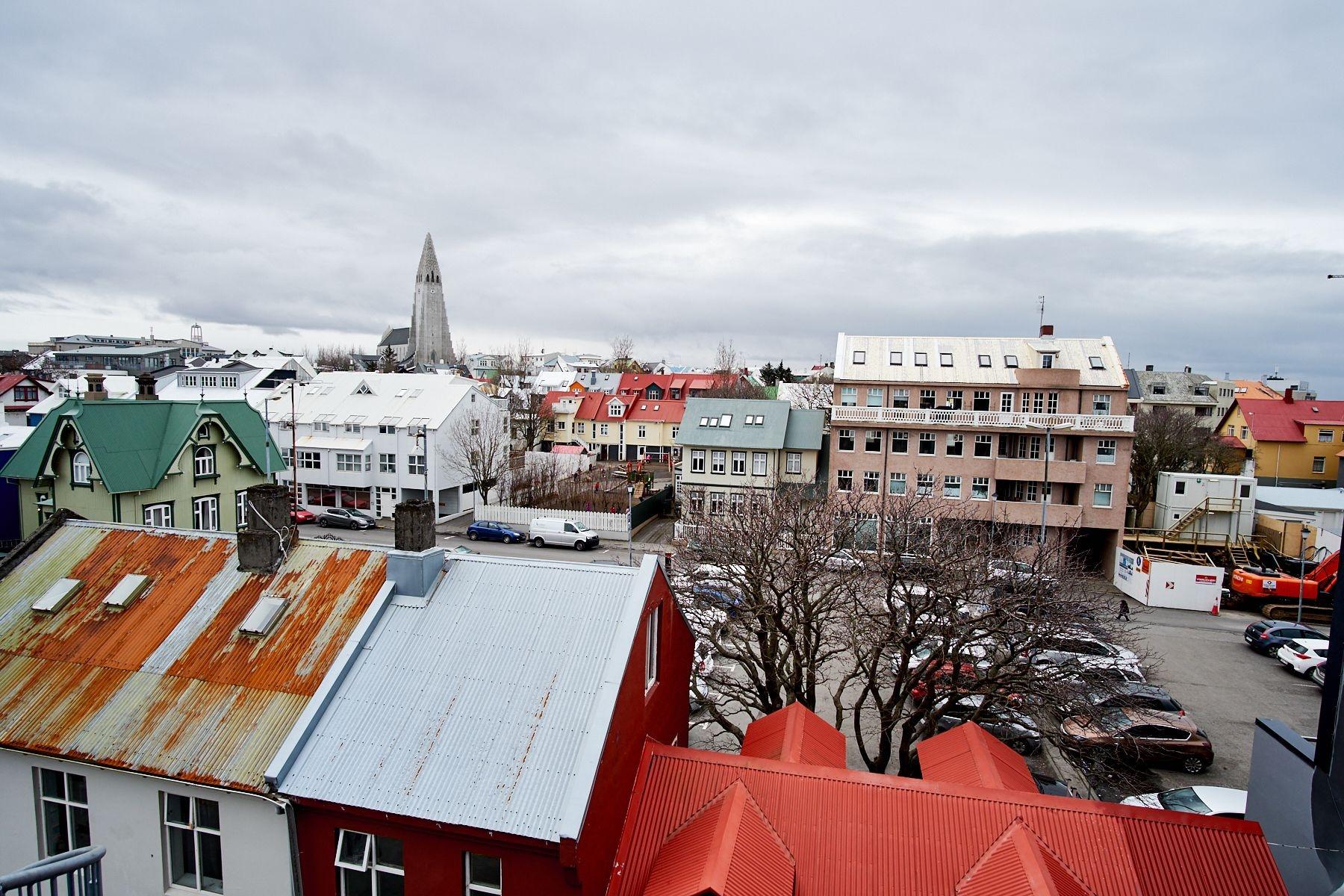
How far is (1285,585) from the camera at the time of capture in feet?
101

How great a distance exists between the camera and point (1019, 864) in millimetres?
8906

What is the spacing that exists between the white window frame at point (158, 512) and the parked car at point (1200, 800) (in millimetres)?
30885

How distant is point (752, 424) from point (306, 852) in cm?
3515

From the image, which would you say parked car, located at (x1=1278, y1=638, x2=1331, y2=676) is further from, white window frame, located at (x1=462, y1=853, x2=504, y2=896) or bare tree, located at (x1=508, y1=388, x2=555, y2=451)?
bare tree, located at (x1=508, y1=388, x2=555, y2=451)

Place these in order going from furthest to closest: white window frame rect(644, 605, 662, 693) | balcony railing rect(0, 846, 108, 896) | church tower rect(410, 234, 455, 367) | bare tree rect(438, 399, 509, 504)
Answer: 1. church tower rect(410, 234, 455, 367)
2. bare tree rect(438, 399, 509, 504)
3. white window frame rect(644, 605, 662, 693)
4. balcony railing rect(0, 846, 108, 896)

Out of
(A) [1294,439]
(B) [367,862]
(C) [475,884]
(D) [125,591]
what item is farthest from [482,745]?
(A) [1294,439]

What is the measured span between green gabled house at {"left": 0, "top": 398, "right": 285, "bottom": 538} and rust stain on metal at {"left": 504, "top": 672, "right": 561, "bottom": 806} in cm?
2171

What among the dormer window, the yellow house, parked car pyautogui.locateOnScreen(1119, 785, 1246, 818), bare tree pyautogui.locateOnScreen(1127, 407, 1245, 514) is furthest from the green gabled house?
the yellow house

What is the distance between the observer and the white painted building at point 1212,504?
1431 inches

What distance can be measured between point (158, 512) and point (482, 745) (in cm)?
2339

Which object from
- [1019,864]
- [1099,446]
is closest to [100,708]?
[1019,864]

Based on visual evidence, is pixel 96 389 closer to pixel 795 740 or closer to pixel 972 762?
pixel 795 740

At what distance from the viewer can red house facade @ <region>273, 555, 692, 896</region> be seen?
29.7 ft

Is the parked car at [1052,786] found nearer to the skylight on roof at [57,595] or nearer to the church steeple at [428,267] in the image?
the skylight on roof at [57,595]
